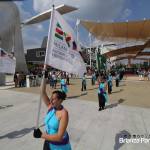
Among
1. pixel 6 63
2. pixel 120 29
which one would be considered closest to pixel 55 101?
pixel 6 63

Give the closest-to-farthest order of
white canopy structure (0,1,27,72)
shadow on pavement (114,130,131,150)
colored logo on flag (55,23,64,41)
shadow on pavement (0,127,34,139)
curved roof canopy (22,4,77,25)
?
colored logo on flag (55,23,64,41)
shadow on pavement (114,130,131,150)
shadow on pavement (0,127,34,139)
white canopy structure (0,1,27,72)
curved roof canopy (22,4,77,25)

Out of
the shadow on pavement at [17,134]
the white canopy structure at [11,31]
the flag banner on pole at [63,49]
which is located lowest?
the shadow on pavement at [17,134]

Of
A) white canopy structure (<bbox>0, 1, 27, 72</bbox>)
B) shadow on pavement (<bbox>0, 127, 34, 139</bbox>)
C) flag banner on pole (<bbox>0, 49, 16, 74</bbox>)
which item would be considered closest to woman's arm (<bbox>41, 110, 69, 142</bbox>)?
shadow on pavement (<bbox>0, 127, 34, 139</bbox>)

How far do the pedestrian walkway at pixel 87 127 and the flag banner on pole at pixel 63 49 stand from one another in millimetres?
2267

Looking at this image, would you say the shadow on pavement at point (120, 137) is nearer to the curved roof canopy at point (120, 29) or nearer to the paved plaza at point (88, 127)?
the paved plaza at point (88, 127)

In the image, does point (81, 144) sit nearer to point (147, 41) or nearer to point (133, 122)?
point (133, 122)

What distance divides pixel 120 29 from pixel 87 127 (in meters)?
41.0

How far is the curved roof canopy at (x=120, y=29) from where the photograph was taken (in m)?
44.7

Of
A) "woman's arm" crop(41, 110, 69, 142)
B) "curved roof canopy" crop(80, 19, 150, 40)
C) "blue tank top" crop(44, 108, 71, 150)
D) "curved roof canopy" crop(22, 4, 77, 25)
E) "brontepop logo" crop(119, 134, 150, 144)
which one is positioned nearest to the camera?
"woman's arm" crop(41, 110, 69, 142)

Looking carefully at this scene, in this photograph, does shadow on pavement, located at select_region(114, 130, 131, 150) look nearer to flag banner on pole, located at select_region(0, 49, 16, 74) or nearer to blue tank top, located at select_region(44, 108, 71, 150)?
blue tank top, located at select_region(44, 108, 71, 150)

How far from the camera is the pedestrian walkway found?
6.65 metres

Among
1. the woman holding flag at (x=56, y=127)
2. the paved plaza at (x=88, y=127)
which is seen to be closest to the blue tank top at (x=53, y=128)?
the woman holding flag at (x=56, y=127)

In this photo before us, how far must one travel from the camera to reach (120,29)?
47531 millimetres

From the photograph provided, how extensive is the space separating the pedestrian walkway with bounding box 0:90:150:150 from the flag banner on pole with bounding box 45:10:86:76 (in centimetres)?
227
